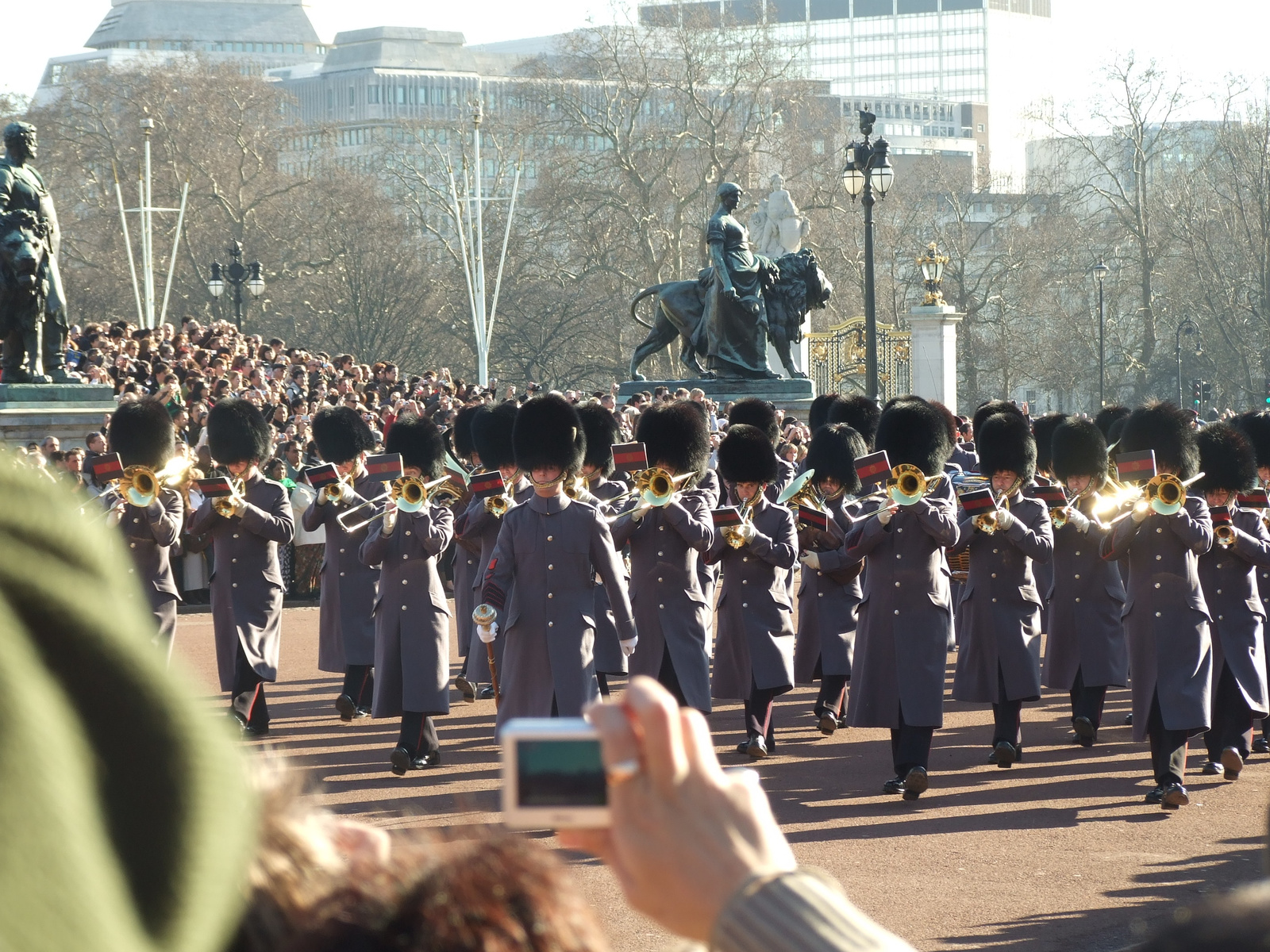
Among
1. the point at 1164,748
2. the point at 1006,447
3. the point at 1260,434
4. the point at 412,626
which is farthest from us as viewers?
the point at 1260,434

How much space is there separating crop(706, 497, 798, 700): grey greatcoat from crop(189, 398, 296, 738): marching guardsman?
7.39ft

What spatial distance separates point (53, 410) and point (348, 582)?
6875mm

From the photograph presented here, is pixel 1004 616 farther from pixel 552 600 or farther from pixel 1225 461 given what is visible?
pixel 552 600

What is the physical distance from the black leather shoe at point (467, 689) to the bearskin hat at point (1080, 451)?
3610mm

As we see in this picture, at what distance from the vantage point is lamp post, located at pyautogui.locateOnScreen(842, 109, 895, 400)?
17453 millimetres

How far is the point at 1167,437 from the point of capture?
7844 mm

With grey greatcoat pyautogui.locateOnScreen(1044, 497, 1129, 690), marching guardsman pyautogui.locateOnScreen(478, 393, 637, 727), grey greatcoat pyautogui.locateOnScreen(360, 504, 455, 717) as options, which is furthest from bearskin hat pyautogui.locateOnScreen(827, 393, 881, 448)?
marching guardsman pyautogui.locateOnScreen(478, 393, 637, 727)

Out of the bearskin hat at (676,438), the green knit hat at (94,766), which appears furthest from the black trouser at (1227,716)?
the green knit hat at (94,766)

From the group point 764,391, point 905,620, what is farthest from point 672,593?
point 764,391

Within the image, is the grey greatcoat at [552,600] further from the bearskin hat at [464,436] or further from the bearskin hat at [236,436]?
the bearskin hat at [464,436]

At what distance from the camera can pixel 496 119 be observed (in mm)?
48531

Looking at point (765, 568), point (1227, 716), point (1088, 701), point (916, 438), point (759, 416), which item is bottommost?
point (1088, 701)

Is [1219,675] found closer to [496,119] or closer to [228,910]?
[228,910]

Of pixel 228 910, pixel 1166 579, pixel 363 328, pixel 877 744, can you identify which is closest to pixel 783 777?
pixel 877 744
